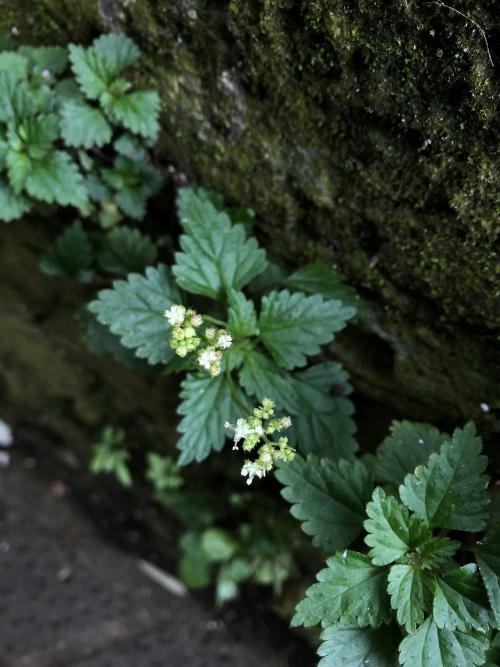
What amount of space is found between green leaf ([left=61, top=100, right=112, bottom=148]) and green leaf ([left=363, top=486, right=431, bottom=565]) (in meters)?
1.23

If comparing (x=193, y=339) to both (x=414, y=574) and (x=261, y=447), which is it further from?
(x=414, y=574)

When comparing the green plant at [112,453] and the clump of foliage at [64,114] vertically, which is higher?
the clump of foliage at [64,114]

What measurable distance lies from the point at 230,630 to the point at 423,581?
163cm


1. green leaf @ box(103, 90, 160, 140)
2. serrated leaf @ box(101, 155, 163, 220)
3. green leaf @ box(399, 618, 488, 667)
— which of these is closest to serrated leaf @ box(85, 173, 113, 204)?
serrated leaf @ box(101, 155, 163, 220)

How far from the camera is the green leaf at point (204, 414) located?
1.64 meters

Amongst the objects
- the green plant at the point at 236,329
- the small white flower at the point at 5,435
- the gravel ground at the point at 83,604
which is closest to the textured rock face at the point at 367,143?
the green plant at the point at 236,329

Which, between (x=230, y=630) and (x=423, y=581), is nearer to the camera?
(x=423, y=581)

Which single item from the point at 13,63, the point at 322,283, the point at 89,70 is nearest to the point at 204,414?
the point at 322,283

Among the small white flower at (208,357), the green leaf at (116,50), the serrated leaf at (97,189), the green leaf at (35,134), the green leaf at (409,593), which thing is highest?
the green leaf at (116,50)

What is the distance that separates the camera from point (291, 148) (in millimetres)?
1676

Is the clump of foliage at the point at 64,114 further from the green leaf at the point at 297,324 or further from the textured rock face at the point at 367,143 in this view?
the green leaf at the point at 297,324

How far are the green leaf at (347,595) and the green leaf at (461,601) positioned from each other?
0.43 ft

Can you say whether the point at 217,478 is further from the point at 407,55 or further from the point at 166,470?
the point at 407,55

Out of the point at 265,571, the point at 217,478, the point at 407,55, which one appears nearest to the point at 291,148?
the point at 407,55
